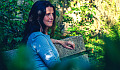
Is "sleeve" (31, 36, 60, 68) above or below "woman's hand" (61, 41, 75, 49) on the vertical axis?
above

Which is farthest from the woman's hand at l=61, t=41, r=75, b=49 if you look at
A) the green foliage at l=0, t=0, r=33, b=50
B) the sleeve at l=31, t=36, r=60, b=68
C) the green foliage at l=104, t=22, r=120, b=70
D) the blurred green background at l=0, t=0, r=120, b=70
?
the green foliage at l=104, t=22, r=120, b=70

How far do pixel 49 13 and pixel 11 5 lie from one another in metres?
1.27

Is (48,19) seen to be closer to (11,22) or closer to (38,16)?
(38,16)

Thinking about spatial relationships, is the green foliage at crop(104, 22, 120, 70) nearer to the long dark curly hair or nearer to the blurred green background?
the blurred green background

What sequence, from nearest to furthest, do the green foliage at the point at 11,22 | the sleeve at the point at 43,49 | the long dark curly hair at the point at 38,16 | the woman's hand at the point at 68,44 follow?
the sleeve at the point at 43,49, the long dark curly hair at the point at 38,16, the woman's hand at the point at 68,44, the green foliage at the point at 11,22

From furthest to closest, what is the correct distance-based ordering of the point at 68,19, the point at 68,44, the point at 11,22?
the point at 68,19, the point at 11,22, the point at 68,44

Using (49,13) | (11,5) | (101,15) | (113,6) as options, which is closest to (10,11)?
(11,5)

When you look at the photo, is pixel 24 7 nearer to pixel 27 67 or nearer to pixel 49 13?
pixel 49 13

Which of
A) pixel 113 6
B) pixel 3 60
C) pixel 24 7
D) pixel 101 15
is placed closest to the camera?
pixel 3 60

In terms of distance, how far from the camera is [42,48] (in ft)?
5.77

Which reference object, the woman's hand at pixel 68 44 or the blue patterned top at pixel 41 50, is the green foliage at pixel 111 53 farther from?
the woman's hand at pixel 68 44

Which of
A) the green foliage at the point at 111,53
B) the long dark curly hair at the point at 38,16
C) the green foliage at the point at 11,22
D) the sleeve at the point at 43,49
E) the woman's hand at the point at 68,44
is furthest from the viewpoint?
the green foliage at the point at 11,22

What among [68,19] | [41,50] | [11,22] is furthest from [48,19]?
[68,19]

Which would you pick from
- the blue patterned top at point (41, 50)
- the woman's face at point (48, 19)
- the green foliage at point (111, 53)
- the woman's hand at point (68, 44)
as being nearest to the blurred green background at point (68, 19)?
the blue patterned top at point (41, 50)
